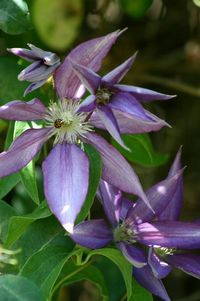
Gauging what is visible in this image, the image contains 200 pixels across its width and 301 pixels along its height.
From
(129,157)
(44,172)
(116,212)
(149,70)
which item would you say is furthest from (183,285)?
(44,172)

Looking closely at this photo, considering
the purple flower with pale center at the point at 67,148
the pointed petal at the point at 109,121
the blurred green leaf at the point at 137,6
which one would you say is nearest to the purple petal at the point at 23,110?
the purple flower with pale center at the point at 67,148

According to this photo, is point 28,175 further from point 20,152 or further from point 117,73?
point 117,73

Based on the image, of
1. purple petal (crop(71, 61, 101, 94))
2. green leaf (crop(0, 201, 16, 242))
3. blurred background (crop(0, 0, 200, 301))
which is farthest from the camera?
blurred background (crop(0, 0, 200, 301))

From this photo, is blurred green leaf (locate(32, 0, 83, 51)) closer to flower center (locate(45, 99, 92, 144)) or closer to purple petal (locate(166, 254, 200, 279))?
flower center (locate(45, 99, 92, 144))

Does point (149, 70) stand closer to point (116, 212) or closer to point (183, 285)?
point (183, 285)

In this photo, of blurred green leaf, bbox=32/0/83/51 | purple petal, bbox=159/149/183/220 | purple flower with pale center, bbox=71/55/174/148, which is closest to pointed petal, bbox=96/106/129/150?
purple flower with pale center, bbox=71/55/174/148

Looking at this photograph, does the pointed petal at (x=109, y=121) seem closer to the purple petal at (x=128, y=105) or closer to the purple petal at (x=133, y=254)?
the purple petal at (x=128, y=105)
